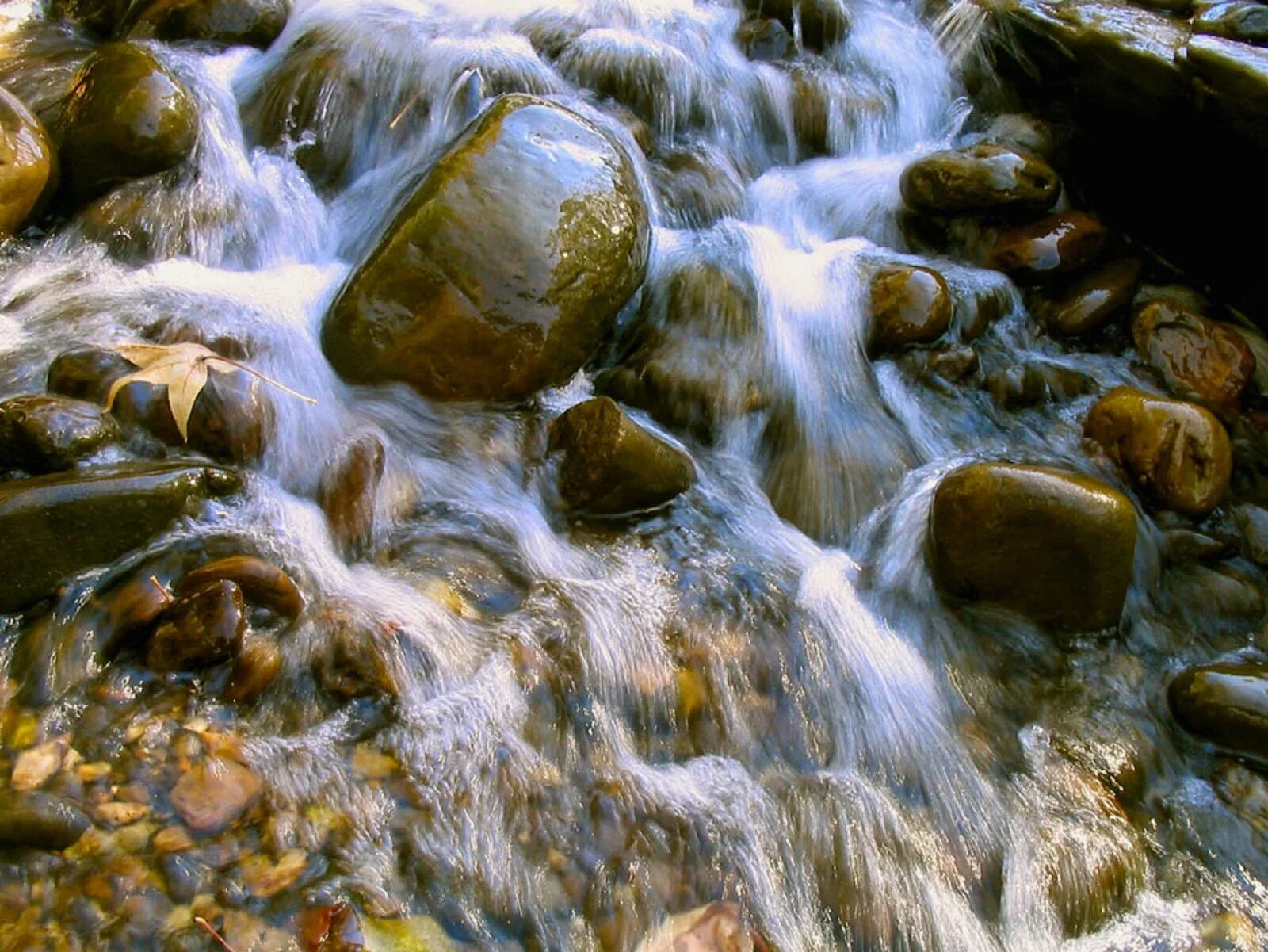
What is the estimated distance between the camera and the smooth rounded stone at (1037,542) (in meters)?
3.27

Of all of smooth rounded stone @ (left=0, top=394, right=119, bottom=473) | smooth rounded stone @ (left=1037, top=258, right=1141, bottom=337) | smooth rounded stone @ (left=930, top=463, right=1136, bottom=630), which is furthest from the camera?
smooth rounded stone @ (left=1037, top=258, right=1141, bottom=337)

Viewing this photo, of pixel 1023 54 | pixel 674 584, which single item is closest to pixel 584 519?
pixel 674 584

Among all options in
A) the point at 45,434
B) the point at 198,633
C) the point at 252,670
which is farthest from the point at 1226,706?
the point at 45,434

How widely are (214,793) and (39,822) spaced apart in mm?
389

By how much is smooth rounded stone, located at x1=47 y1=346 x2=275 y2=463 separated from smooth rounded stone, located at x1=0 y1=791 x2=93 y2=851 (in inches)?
51.9

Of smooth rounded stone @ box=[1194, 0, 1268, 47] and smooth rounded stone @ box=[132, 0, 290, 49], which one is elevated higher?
smooth rounded stone @ box=[1194, 0, 1268, 47]

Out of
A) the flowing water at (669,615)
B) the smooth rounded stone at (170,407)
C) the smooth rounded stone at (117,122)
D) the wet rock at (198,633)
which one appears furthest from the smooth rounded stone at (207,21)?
the wet rock at (198,633)

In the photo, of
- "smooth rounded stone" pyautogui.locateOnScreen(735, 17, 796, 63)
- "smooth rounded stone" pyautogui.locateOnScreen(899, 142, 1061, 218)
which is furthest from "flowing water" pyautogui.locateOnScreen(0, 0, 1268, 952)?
"smooth rounded stone" pyautogui.locateOnScreen(735, 17, 796, 63)

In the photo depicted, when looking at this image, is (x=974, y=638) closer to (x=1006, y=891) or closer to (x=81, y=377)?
(x=1006, y=891)

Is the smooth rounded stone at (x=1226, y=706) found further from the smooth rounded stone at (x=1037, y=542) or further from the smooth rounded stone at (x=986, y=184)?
the smooth rounded stone at (x=986, y=184)

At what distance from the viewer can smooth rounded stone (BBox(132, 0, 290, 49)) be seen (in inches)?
212

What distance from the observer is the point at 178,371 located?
11.4 ft

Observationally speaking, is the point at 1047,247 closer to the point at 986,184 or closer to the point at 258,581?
the point at 986,184

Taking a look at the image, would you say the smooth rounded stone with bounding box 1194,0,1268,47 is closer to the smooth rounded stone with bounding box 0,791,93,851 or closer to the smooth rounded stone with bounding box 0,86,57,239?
the smooth rounded stone with bounding box 0,86,57,239
